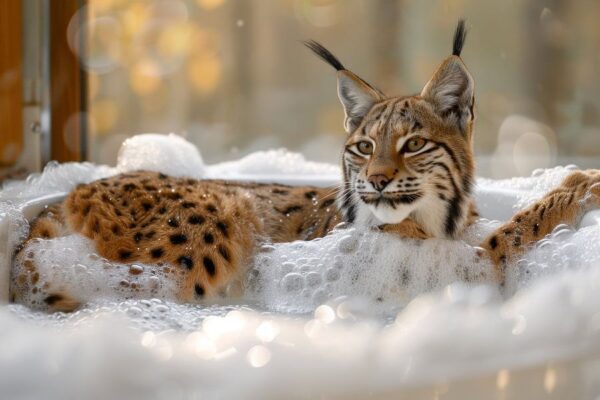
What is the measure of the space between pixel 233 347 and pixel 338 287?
1.79ft

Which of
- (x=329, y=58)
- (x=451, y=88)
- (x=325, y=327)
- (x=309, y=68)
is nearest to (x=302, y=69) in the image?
(x=309, y=68)

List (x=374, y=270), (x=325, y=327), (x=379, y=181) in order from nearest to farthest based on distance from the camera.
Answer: (x=325, y=327) → (x=379, y=181) → (x=374, y=270)

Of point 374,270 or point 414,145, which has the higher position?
point 414,145

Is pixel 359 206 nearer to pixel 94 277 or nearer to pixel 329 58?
pixel 329 58

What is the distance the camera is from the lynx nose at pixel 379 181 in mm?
1152

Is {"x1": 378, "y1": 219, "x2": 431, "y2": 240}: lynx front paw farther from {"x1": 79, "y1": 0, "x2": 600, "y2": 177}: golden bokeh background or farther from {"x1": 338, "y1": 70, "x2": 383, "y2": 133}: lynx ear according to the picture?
{"x1": 79, "y1": 0, "x2": 600, "y2": 177}: golden bokeh background

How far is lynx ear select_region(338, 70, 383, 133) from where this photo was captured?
128cm

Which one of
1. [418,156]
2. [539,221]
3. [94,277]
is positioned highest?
[418,156]

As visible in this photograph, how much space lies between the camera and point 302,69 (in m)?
2.93

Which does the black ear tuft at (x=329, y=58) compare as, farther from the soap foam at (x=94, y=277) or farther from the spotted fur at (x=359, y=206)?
the soap foam at (x=94, y=277)

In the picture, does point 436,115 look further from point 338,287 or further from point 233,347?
point 233,347

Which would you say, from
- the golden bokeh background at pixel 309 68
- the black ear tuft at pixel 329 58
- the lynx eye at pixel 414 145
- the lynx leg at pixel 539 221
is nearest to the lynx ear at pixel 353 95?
the black ear tuft at pixel 329 58

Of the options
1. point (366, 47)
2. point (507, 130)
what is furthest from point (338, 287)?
point (507, 130)

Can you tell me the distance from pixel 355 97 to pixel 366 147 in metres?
0.11
